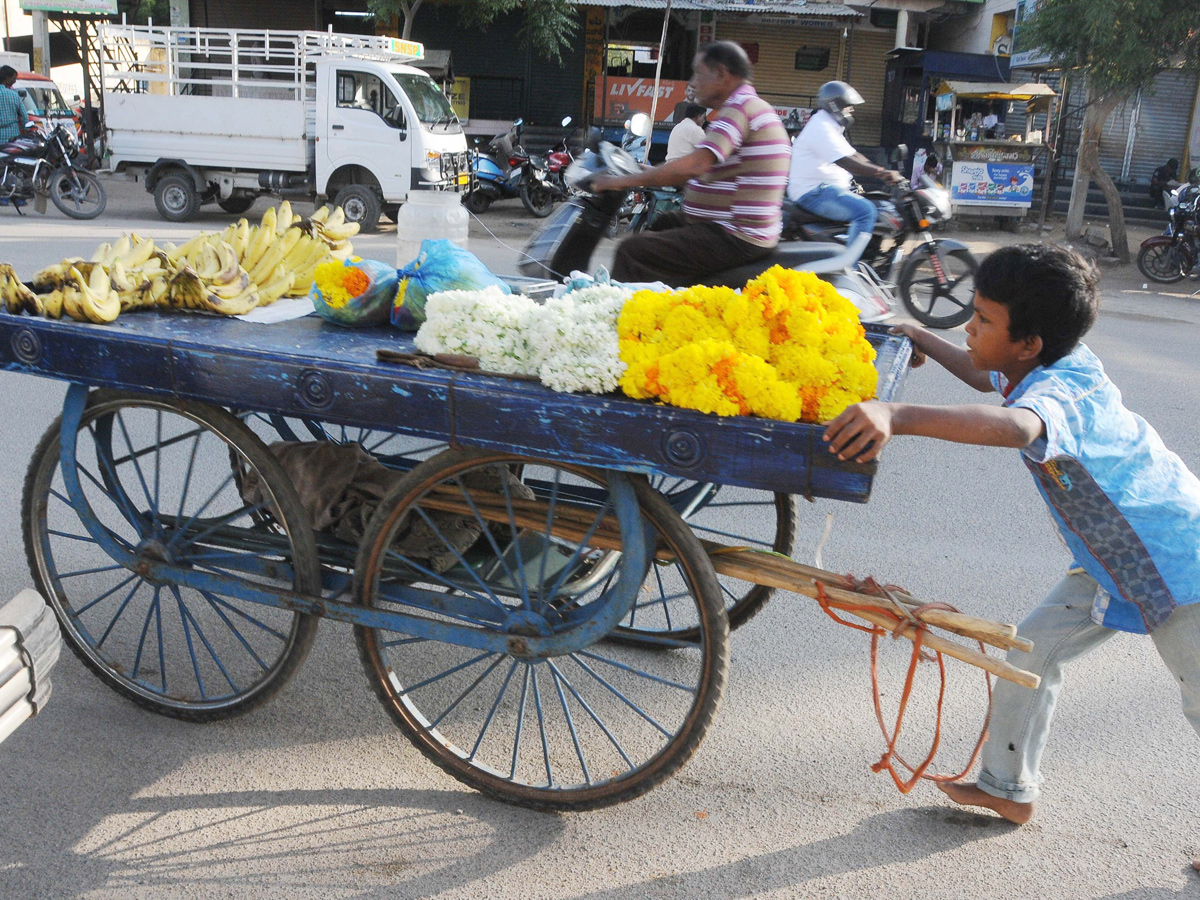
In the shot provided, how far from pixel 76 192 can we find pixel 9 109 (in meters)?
1.27

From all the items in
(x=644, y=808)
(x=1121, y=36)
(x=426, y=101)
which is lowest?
(x=644, y=808)

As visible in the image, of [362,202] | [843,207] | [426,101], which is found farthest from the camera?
[426,101]

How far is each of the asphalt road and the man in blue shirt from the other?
1186 cm

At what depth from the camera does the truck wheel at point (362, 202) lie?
12750 millimetres

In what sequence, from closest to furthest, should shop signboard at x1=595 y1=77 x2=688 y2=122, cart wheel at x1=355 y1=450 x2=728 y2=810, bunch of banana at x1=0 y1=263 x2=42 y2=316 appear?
cart wheel at x1=355 y1=450 x2=728 y2=810 < bunch of banana at x1=0 y1=263 x2=42 y2=316 < shop signboard at x1=595 y1=77 x2=688 y2=122

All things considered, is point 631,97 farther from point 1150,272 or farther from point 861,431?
point 861,431

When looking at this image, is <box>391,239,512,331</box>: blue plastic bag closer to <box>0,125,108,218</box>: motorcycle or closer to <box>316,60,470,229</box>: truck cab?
<box>316,60,470,229</box>: truck cab

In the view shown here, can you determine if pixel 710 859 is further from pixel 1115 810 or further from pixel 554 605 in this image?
pixel 1115 810

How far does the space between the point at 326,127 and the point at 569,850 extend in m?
11.8

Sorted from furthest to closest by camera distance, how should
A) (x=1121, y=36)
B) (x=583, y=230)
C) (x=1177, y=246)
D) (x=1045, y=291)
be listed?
(x=1177, y=246), (x=1121, y=36), (x=583, y=230), (x=1045, y=291)

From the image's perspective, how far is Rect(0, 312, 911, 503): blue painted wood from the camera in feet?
6.66

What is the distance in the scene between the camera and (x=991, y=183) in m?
15.1

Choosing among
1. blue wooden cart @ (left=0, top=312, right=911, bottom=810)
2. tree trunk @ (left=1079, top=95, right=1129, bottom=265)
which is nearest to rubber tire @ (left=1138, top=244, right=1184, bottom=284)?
tree trunk @ (left=1079, top=95, right=1129, bottom=265)

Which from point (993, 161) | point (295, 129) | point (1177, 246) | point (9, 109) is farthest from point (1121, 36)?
point (9, 109)
